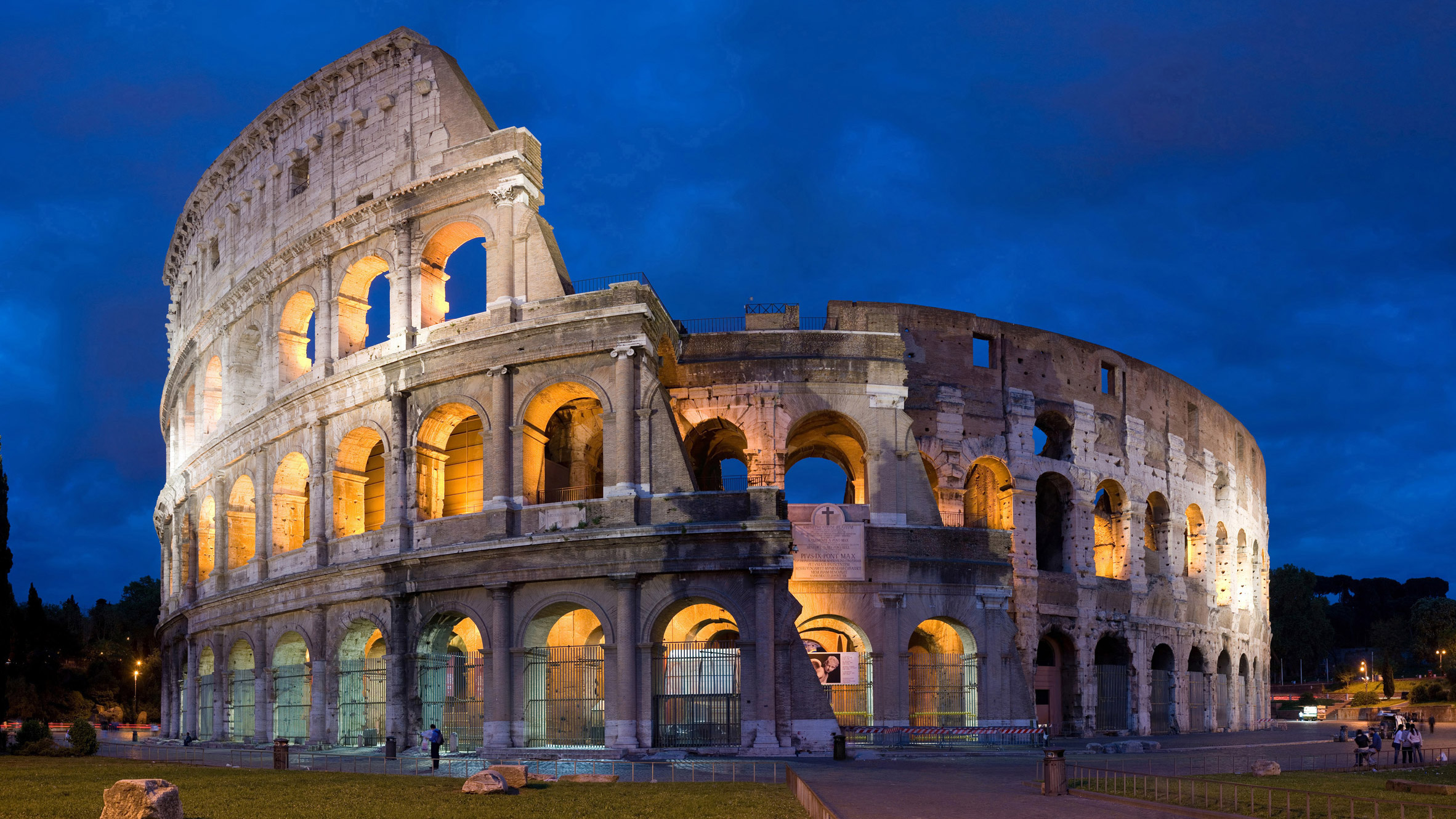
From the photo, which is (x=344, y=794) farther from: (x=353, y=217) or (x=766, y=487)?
(x=353, y=217)

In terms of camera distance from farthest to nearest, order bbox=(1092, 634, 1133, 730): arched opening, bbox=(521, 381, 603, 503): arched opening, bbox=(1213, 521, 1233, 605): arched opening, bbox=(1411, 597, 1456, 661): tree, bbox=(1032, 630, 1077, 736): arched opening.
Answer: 1. bbox=(1411, 597, 1456, 661): tree
2. bbox=(1213, 521, 1233, 605): arched opening
3. bbox=(1092, 634, 1133, 730): arched opening
4. bbox=(1032, 630, 1077, 736): arched opening
5. bbox=(521, 381, 603, 503): arched opening

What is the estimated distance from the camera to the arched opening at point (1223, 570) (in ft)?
132

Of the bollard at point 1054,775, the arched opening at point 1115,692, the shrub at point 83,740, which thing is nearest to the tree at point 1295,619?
the arched opening at point 1115,692

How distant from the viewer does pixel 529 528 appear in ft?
79.8

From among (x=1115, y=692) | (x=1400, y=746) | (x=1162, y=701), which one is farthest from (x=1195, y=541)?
(x=1400, y=746)

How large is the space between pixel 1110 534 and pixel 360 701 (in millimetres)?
21796

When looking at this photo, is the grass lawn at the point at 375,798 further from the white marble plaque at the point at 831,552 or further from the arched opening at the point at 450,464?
the white marble plaque at the point at 831,552

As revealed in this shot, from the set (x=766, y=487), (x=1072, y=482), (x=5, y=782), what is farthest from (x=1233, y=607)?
(x=5, y=782)

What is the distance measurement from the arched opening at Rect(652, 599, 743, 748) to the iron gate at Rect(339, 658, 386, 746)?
691 cm

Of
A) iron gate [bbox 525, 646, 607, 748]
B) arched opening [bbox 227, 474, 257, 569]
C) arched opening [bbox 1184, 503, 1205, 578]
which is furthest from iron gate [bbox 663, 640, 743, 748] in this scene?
arched opening [bbox 1184, 503, 1205, 578]

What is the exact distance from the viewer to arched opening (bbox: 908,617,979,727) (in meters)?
28.0

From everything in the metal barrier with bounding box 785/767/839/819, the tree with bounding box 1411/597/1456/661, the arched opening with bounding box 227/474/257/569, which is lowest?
the tree with bounding box 1411/597/1456/661

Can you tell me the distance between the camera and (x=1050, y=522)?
3538cm

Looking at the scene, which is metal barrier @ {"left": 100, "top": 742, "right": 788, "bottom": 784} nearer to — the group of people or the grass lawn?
the grass lawn
